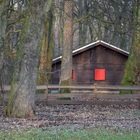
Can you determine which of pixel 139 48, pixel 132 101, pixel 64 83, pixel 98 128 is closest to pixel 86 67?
pixel 64 83

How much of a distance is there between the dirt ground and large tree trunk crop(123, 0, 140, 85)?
4.71 m

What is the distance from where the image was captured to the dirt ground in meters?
14.5

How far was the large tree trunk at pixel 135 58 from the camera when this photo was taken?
85.3 ft

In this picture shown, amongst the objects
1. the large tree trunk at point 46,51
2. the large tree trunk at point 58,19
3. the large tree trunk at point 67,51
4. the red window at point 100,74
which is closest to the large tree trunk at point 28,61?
the large tree trunk at point 58,19

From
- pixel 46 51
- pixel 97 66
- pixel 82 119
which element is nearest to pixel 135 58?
pixel 46 51

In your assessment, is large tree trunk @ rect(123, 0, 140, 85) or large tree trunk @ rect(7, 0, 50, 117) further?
large tree trunk @ rect(123, 0, 140, 85)

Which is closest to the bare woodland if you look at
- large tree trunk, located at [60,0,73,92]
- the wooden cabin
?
large tree trunk, located at [60,0,73,92]

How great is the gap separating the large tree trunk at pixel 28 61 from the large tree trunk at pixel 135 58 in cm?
1049

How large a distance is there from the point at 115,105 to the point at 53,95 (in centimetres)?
302

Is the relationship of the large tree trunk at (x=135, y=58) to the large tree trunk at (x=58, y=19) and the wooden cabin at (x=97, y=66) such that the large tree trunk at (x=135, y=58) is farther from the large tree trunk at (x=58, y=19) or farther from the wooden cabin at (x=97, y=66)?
the wooden cabin at (x=97, y=66)

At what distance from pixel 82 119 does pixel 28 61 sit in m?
2.72

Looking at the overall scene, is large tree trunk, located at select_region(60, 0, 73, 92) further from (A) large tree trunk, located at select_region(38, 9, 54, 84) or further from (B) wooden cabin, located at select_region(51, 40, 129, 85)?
(B) wooden cabin, located at select_region(51, 40, 129, 85)

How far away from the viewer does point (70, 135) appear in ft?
40.0

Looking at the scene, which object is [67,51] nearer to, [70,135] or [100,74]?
[100,74]
